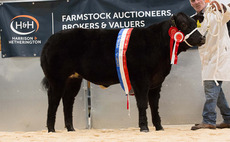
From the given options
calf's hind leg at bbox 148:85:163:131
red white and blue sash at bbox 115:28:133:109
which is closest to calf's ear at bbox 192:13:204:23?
red white and blue sash at bbox 115:28:133:109

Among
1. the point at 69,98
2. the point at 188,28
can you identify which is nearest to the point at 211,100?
the point at 188,28

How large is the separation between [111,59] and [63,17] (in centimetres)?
182

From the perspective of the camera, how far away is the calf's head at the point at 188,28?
188 inches

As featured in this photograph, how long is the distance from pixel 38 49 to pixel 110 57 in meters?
1.93

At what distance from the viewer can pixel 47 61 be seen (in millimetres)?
5227

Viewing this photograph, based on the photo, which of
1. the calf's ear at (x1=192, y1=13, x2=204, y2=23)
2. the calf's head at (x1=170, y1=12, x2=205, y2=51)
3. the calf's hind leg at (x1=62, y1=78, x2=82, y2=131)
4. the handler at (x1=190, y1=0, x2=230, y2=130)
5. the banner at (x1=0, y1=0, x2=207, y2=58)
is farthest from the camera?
the banner at (x1=0, y1=0, x2=207, y2=58)

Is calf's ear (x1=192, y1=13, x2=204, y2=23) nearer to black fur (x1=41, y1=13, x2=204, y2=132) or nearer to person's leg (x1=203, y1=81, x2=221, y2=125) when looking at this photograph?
black fur (x1=41, y1=13, x2=204, y2=132)

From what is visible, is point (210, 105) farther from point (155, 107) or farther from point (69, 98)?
point (69, 98)

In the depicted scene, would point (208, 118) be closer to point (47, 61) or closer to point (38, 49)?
point (47, 61)

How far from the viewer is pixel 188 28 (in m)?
4.84

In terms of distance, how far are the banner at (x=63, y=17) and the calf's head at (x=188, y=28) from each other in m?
1.33

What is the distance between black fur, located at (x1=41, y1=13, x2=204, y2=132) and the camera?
482 cm

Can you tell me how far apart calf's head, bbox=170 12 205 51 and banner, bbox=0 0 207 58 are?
133 cm

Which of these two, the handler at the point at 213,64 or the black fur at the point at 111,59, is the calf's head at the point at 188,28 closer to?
the black fur at the point at 111,59
